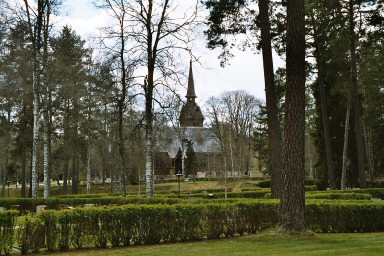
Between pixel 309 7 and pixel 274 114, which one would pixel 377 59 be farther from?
pixel 274 114

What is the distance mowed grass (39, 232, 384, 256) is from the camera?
792cm

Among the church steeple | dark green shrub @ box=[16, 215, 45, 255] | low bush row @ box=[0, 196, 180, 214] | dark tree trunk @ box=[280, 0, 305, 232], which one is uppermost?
the church steeple

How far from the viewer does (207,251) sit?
8406 millimetres

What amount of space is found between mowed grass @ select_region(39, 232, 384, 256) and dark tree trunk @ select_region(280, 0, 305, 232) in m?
0.54

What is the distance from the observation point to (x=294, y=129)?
9633mm

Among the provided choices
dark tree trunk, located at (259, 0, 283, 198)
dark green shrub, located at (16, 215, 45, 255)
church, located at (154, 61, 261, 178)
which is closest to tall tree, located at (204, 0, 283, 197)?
dark tree trunk, located at (259, 0, 283, 198)

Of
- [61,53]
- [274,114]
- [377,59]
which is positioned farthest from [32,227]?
[377,59]

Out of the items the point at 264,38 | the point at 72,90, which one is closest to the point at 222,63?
the point at 264,38

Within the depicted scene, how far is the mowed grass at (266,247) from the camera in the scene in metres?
7.92

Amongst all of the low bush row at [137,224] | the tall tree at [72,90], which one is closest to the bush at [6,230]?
the low bush row at [137,224]

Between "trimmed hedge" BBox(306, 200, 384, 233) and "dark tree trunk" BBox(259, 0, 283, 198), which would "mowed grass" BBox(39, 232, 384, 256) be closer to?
"trimmed hedge" BBox(306, 200, 384, 233)

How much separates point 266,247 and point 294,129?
284 cm

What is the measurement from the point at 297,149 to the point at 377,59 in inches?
808

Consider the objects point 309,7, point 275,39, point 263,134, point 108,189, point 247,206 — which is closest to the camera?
point 247,206
